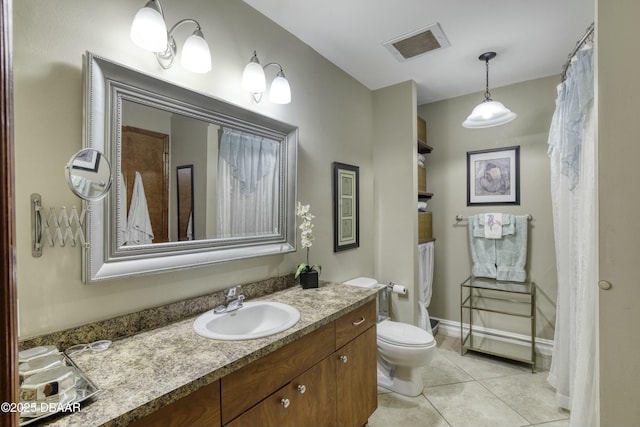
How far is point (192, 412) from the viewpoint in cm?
83

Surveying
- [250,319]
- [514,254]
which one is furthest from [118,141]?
Result: [514,254]

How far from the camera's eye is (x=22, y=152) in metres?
0.91

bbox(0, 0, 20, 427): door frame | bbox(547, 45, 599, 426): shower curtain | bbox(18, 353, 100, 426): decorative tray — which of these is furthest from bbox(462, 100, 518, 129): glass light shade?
bbox(18, 353, 100, 426): decorative tray

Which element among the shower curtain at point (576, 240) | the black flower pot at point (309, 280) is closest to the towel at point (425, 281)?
the shower curtain at point (576, 240)

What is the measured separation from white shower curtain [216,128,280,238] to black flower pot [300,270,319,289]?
33 centimetres

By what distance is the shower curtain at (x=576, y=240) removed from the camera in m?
1.46

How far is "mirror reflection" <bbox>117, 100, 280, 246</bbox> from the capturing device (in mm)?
1171

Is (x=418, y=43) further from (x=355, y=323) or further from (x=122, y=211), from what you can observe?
(x=122, y=211)

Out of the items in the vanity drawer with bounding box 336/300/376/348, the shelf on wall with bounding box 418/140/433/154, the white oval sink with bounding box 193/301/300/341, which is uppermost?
the shelf on wall with bounding box 418/140/433/154

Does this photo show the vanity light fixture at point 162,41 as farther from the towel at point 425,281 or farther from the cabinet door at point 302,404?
the towel at point 425,281

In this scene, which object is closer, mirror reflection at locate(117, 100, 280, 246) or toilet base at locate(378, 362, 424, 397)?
mirror reflection at locate(117, 100, 280, 246)

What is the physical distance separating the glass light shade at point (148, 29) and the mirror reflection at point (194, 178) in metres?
0.24

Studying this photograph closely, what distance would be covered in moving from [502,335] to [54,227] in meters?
3.47

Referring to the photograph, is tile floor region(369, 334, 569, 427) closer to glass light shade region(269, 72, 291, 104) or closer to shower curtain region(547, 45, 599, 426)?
shower curtain region(547, 45, 599, 426)
